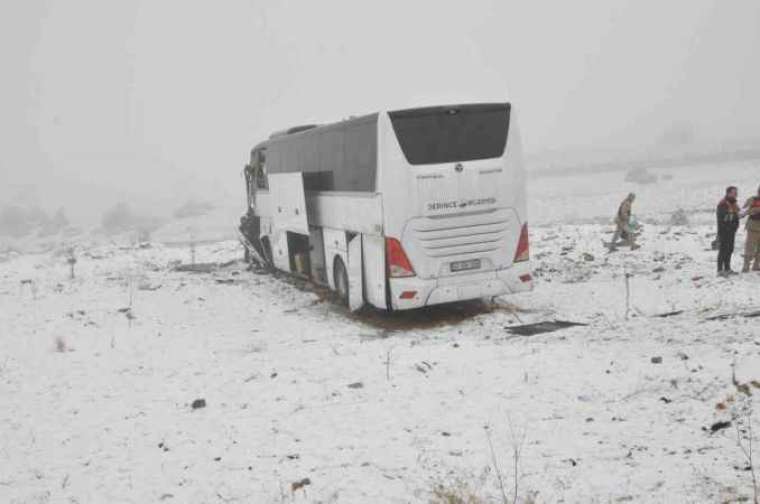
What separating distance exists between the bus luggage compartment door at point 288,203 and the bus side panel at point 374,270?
3007 mm

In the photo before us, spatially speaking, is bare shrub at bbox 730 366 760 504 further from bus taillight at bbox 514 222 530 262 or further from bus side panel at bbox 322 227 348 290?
bus side panel at bbox 322 227 348 290

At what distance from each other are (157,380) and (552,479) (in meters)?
5.97

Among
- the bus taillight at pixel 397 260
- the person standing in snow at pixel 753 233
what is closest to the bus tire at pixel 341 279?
the bus taillight at pixel 397 260

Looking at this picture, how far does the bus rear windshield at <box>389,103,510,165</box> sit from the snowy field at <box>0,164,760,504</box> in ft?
9.68

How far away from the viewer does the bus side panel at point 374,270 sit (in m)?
12.5

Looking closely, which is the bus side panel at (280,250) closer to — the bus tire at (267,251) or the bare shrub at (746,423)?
the bus tire at (267,251)

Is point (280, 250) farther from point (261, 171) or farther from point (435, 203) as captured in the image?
point (435, 203)

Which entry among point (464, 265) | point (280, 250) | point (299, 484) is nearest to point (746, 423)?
point (299, 484)

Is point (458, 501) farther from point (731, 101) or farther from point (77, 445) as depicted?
point (731, 101)

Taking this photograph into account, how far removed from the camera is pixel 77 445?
24.5 ft

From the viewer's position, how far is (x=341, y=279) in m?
15.1

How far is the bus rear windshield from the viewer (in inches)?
464

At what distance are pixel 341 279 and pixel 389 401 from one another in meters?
7.23

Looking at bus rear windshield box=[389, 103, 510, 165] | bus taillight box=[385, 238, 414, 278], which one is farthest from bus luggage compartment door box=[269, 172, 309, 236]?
bus rear windshield box=[389, 103, 510, 165]
